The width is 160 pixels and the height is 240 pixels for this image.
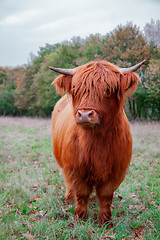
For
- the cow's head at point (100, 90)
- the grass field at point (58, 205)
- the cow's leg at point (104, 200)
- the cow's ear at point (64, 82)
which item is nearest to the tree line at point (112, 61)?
the grass field at point (58, 205)

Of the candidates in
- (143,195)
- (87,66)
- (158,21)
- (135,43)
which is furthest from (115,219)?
(158,21)

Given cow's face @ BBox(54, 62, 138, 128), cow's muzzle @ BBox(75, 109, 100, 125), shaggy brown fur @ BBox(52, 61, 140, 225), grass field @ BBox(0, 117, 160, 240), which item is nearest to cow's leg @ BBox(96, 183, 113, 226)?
shaggy brown fur @ BBox(52, 61, 140, 225)

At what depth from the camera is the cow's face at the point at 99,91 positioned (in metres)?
2.10

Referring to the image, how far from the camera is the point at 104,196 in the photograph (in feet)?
9.34

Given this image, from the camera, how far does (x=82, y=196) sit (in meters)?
2.94

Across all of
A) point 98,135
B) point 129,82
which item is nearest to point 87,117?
point 98,135

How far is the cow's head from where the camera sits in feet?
6.89

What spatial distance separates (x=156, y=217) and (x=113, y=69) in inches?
89.2

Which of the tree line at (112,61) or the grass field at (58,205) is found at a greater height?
the tree line at (112,61)

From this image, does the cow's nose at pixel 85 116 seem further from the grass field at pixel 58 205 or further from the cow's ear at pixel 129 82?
the grass field at pixel 58 205

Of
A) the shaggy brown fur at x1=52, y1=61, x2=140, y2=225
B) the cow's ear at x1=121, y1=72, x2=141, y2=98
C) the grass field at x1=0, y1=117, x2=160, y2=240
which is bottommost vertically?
the grass field at x1=0, y1=117, x2=160, y2=240

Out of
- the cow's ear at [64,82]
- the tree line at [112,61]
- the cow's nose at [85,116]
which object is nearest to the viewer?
the cow's nose at [85,116]

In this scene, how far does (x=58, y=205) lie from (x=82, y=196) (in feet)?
2.56

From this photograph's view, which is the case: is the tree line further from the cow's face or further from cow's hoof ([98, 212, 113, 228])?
the cow's face
